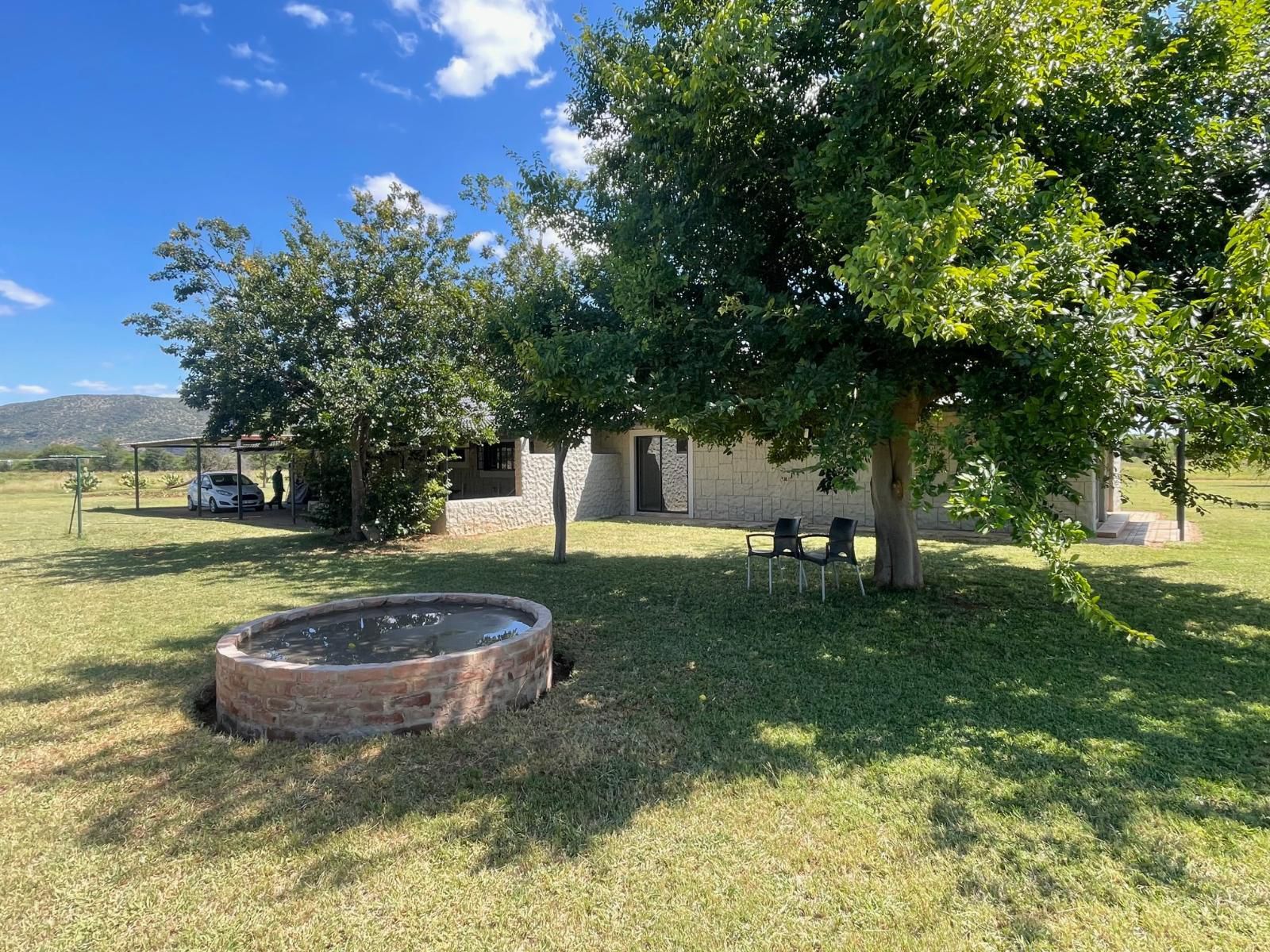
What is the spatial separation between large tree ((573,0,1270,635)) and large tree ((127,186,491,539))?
5.19 metres

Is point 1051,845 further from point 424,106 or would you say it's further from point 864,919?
point 424,106

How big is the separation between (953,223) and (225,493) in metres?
21.5

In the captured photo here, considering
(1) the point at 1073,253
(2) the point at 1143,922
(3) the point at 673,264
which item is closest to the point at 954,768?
(2) the point at 1143,922

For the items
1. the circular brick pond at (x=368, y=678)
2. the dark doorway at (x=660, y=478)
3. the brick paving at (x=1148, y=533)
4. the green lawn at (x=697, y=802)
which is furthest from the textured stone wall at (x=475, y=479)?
the brick paving at (x=1148, y=533)

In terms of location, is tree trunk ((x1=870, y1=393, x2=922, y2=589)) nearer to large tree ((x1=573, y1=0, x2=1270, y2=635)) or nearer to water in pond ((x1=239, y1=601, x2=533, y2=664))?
large tree ((x1=573, y1=0, x2=1270, y2=635))

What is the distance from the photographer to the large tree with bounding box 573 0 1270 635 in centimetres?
308

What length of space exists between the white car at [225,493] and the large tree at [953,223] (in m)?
17.6

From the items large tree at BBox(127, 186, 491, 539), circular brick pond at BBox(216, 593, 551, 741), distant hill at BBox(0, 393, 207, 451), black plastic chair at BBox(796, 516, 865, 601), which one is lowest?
circular brick pond at BBox(216, 593, 551, 741)

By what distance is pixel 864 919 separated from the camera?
2.09 metres

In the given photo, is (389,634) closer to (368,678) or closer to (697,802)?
(368,678)

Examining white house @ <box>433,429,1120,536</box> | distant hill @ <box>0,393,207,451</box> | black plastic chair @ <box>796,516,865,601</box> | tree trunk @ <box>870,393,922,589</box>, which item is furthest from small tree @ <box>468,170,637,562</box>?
distant hill @ <box>0,393,207,451</box>

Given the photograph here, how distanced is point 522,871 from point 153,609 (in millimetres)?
6336

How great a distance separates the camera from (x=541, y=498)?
589 inches

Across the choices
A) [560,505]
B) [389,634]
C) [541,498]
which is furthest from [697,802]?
[541,498]
